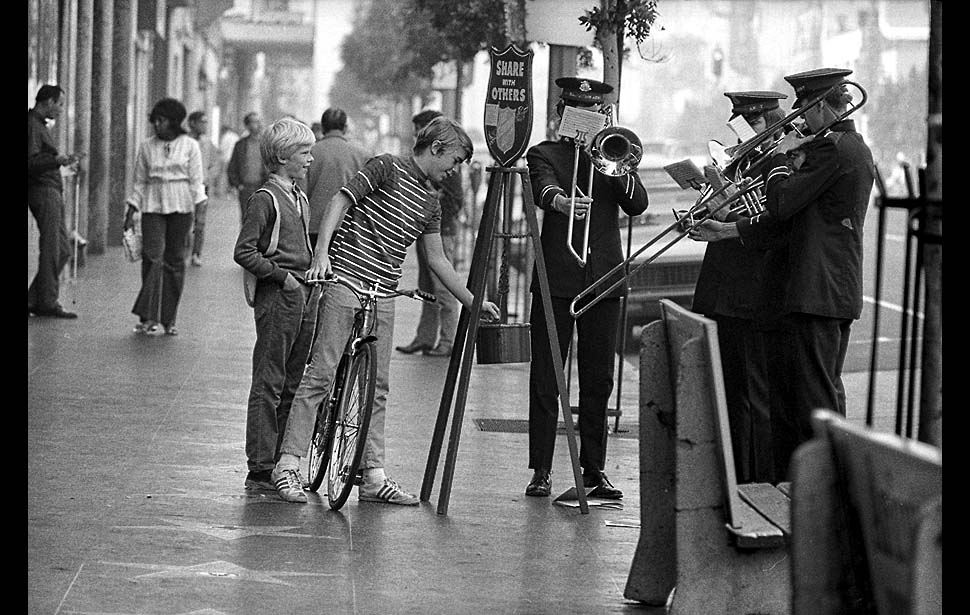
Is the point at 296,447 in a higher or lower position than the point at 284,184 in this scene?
lower

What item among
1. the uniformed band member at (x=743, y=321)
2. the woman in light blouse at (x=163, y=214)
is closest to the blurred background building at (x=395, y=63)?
the uniformed band member at (x=743, y=321)

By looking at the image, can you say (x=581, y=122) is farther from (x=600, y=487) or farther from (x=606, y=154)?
(x=600, y=487)

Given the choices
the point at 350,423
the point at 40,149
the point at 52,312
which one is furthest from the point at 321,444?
the point at 52,312

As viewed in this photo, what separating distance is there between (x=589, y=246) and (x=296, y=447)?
65.5 inches

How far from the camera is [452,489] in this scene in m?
7.62

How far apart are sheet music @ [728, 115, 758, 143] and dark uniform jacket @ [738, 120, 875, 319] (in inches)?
19.4

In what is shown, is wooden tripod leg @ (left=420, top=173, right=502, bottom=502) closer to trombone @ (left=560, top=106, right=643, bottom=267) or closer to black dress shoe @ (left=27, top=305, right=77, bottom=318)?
trombone @ (left=560, top=106, right=643, bottom=267)

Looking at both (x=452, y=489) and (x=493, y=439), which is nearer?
(x=452, y=489)

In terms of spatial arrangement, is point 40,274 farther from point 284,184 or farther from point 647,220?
point 284,184

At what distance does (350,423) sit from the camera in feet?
23.3

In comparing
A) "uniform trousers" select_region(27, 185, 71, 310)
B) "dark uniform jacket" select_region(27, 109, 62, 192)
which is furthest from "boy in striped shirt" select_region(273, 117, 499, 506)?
"uniform trousers" select_region(27, 185, 71, 310)

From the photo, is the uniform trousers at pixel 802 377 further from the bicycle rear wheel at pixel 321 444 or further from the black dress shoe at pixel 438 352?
the black dress shoe at pixel 438 352

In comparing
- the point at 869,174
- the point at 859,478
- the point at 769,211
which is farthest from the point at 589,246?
the point at 859,478

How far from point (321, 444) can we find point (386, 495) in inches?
15.6
